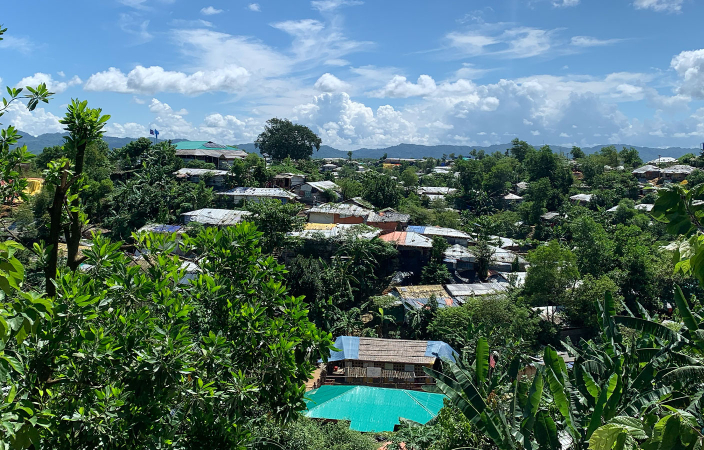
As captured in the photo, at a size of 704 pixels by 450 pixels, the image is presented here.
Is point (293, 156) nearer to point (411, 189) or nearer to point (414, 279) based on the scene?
point (411, 189)

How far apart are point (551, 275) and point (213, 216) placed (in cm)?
1766

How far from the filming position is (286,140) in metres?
56.8

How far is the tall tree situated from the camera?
3.47m

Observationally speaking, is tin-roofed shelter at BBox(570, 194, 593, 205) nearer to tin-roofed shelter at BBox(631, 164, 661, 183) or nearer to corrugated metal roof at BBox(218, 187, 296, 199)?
tin-roofed shelter at BBox(631, 164, 661, 183)

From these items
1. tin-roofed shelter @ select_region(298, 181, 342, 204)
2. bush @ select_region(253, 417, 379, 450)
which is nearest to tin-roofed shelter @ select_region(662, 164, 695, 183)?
tin-roofed shelter @ select_region(298, 181, 342, 204)

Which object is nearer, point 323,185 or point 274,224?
point 274,224

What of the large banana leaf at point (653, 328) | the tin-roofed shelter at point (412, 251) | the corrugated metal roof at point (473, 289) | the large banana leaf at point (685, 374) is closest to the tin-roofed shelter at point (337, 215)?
the tin-roofed shelter at point (412, 251)

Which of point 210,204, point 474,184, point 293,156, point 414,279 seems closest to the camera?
point 414,279

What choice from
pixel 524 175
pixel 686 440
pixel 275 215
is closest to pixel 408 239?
pixel 275 215

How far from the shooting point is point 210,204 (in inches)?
1172

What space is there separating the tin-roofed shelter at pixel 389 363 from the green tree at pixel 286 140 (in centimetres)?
4230

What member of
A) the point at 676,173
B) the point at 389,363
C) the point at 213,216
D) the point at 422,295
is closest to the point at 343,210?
the point at 213,216

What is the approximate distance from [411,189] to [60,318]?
42.5 metres

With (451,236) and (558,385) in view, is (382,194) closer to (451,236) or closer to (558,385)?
(451,236)
